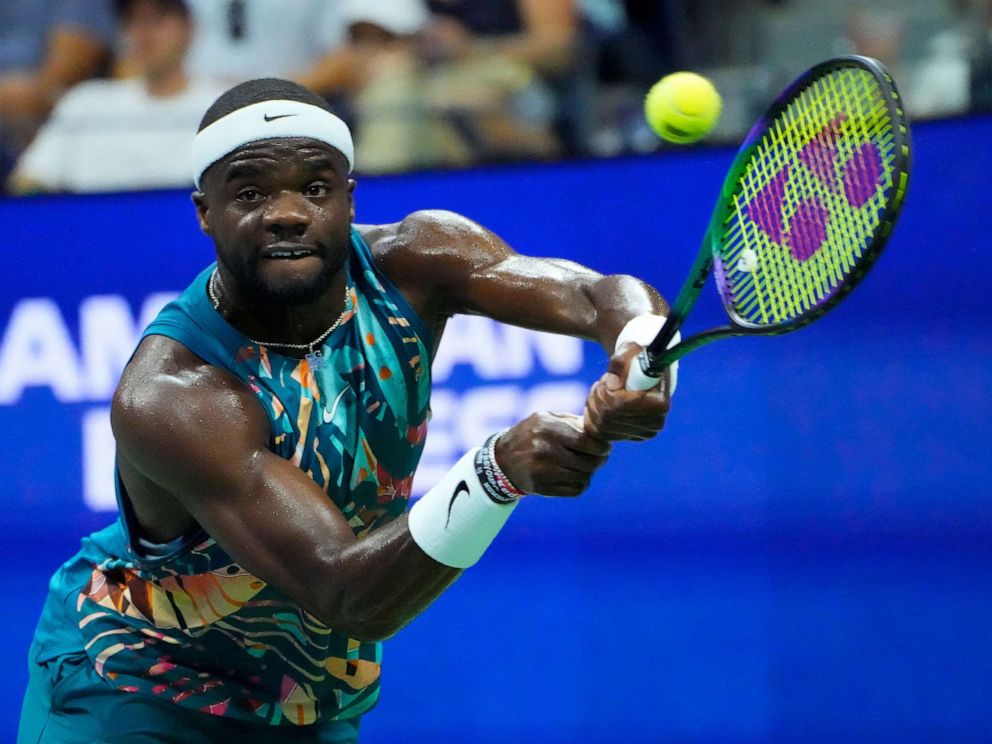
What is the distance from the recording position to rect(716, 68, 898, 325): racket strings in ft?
8.66

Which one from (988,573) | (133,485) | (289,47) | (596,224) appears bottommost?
(133,485)

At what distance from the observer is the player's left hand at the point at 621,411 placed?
2346 mm

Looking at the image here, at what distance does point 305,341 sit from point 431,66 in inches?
104

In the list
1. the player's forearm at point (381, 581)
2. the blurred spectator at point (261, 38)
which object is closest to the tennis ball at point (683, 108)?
the player's forearm at point (381, 581)

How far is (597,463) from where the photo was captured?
94.9 inches

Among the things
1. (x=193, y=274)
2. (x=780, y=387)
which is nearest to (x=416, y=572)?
(x=780, y=387)

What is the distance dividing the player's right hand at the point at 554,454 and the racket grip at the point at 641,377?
0.10 m

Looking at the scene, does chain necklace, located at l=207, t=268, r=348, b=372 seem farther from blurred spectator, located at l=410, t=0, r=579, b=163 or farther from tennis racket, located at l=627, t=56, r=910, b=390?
blurred spectator, located at l=410, t=0, r=579, b=163

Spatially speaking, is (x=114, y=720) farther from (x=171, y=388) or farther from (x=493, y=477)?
(x=493, y=477)

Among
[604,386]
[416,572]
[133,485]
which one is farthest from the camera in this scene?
[133,485]

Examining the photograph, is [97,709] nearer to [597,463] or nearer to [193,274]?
[597,463]

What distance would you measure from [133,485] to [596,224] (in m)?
2.42

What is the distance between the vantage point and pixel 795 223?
282 cm

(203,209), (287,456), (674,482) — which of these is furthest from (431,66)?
(287,456)
